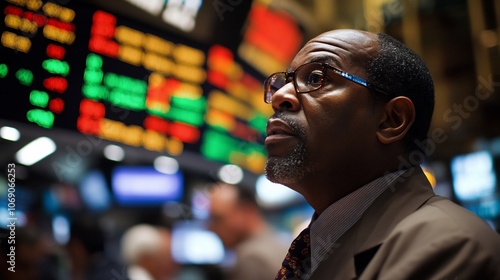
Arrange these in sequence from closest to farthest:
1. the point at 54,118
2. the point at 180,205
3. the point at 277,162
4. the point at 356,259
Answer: the point at 356,259 → the point at 277,162 → the point at 54,118 → the point at 180,205

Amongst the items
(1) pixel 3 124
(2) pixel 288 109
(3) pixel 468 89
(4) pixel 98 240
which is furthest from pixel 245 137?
(3) pixel 468 89

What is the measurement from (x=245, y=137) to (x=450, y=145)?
4.38 m

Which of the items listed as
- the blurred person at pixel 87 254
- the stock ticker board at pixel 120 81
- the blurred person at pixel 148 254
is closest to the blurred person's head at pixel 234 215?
the stock ticker board at pixel 120 81

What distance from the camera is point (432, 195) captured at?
1432mm

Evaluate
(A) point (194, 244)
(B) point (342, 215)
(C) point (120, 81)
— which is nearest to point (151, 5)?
(C) point (120, 81)

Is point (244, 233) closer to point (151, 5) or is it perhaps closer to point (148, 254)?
point (148, 254)

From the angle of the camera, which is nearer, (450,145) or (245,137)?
(245,137)

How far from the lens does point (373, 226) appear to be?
1.37m

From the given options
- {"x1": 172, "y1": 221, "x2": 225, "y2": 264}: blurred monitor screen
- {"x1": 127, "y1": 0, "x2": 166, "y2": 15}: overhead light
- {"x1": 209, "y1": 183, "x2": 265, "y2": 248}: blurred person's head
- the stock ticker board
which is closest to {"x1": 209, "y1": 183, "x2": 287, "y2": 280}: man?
{"x1": 209, "y1": 183, "x2": 265, "y2": 248}: blurred person's head

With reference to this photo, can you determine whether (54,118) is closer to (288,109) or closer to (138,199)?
(288,109)

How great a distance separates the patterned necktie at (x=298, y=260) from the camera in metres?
1.48

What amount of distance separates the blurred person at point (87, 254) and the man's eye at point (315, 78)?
2172mm

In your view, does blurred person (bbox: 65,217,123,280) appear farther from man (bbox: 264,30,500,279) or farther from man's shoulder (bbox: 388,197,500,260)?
man's shoulder (bbox: 388,197,500,260)

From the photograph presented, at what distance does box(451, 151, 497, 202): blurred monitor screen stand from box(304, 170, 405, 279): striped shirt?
5.21 meters
